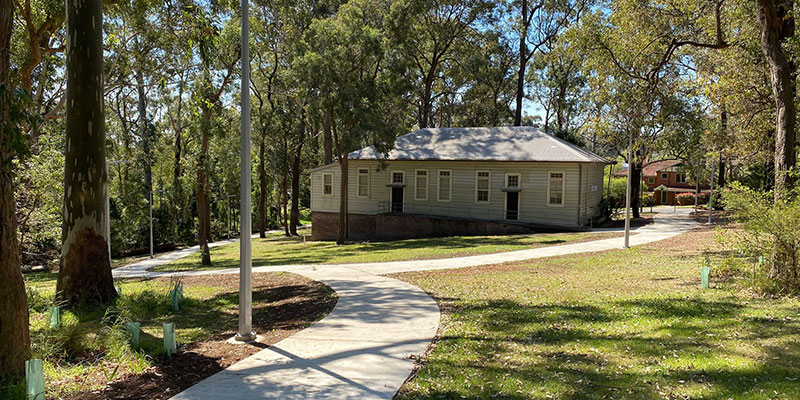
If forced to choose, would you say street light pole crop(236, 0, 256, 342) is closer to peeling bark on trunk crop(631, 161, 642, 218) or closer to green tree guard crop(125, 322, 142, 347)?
green tree guard crop(125, 322, 142, 347)

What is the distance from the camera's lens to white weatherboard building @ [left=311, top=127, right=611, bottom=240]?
28.8m

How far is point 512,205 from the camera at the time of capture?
98.8 ft

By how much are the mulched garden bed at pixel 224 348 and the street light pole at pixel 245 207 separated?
0.41 m

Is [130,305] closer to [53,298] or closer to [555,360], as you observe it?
[53,298]

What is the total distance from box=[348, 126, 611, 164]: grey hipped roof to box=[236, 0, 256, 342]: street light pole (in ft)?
73.0

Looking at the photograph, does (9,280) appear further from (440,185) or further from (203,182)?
(440,185)

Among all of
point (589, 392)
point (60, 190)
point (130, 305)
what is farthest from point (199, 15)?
point (589, 392)

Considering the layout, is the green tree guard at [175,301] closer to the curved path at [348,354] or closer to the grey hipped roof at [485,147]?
the curved path at [348,354]

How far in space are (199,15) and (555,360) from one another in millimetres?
11240

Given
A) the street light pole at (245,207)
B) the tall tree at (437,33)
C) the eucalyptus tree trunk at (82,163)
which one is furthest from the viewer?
the tall tree at (437,33)

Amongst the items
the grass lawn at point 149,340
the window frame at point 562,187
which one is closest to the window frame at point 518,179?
the window frame at point 562,187

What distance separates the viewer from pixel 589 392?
18.1ft

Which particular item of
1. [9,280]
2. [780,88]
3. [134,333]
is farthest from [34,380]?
[780,88]

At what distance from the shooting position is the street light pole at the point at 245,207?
778 cm
